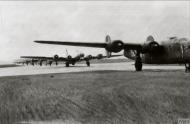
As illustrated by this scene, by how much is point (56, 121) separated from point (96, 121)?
1.09 meters

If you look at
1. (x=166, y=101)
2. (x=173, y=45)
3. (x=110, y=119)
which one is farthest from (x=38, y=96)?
(x=173, y=45)

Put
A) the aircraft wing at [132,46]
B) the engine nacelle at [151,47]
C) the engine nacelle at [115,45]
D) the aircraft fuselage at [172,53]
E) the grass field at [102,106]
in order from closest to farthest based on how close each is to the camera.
Result: 1. the grass field at [102,106]
2. the aircraft fuselage at [172,53]
3. the engine nacelle at [115,45]
4. the engine nacelle at [151,47]
5. the aircraft wing at [132,46]

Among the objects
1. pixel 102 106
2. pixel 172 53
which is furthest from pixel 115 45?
pixel 102 106

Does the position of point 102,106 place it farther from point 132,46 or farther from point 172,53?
point 132,46

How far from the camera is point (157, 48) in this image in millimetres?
28422

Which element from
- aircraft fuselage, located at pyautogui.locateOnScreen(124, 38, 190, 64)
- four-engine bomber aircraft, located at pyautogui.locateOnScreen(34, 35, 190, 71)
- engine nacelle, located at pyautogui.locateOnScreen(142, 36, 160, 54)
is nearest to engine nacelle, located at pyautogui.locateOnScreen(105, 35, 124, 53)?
four-engine bomber aircraft, located at pyautogui.locateOnScreen(34, 35, 190, 71)

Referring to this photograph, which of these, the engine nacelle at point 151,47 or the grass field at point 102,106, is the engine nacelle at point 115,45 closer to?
the engine nacelle at point 151,47

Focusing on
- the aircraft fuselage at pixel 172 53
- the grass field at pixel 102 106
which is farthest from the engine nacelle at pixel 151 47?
the grass field at pixel 102 106

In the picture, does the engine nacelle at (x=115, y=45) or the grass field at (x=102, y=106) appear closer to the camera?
the grass field at (x=102, y=106)

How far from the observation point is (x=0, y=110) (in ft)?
31.1

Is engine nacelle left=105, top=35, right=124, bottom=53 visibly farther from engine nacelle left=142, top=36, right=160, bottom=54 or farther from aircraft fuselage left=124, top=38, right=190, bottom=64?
aircraft fuselage left=124, top=38, right=190, bottom=64

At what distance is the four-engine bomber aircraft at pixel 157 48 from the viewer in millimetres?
25359

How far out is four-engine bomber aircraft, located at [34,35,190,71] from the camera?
25.4 meters

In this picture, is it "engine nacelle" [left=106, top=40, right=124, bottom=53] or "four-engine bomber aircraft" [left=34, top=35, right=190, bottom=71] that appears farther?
"engine nacelle" [left=106, top=40, right=124, bottom=53]
